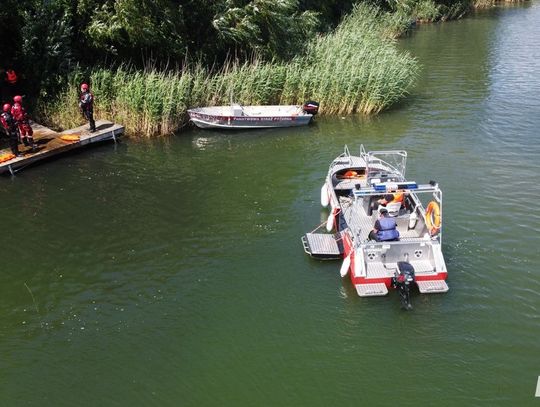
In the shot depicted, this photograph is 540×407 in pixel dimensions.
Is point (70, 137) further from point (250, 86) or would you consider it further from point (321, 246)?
point (321, 246)

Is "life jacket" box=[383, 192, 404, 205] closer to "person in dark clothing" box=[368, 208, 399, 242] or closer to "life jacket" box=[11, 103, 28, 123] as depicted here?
"person in dark clothing" box=[368, 208, 399, 242]

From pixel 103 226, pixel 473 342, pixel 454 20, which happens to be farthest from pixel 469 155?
pixel 454 20

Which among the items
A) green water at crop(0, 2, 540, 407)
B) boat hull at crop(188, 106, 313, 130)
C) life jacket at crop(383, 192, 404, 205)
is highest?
boat hull at crop(188, 106, 313, 130)

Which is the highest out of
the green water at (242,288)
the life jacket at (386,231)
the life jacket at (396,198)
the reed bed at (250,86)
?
the reed bed at (250,86)

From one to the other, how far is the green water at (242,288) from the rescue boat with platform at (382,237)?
0.43 meters

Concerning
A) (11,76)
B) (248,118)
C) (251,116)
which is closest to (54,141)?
(11,76)

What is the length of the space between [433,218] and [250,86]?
47.0 feet

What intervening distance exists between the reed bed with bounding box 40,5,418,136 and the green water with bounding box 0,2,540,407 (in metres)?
1.71

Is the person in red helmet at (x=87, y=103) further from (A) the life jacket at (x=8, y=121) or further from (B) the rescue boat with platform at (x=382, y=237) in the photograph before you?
(B) the rescue boat with platform at (x=382, y=237)

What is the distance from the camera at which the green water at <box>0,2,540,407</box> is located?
38.2 feet

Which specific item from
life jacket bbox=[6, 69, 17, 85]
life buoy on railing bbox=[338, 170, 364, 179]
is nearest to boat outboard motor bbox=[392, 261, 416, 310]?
life buoy on railing bbox=[338, 170, 364, 179]

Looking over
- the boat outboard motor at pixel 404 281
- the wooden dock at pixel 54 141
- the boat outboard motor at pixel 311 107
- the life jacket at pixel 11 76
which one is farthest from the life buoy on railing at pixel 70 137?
the boat outboard motor at pixel 404 281

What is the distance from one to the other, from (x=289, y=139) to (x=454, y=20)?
124 ft

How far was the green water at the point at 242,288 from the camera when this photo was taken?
458 inches
